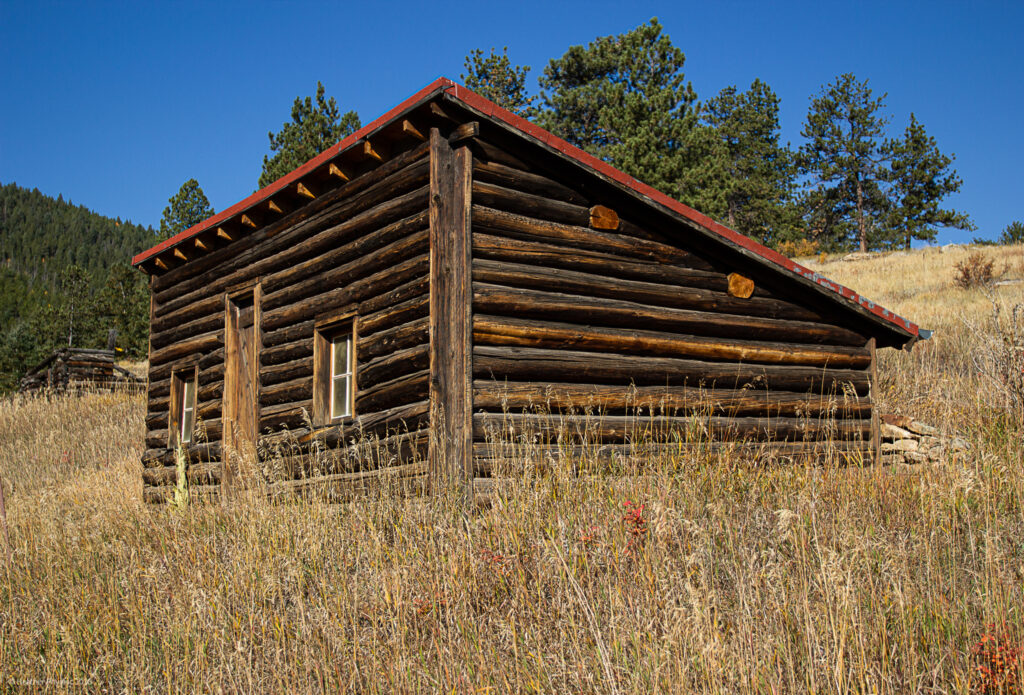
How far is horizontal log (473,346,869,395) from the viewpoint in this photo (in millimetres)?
6922

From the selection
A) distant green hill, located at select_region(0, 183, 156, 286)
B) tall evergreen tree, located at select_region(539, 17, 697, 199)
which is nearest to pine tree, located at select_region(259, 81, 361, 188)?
tall evergreen tree, located at select_region(539, 17, 697, 199)

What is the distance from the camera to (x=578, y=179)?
779 centimetres

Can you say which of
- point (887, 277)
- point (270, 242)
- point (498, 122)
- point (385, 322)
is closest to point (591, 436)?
point (385, 322)

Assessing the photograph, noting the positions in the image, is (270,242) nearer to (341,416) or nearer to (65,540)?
(341,416)

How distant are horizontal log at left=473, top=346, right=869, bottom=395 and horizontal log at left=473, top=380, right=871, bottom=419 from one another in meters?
0.08

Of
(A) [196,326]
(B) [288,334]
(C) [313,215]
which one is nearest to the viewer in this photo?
(C) [313,215]

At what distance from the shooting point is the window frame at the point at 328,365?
825 centimetres

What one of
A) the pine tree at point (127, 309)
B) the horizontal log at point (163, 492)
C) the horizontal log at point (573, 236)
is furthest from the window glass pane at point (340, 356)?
the pine tree at point (127, 309)

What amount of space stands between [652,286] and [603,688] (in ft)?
18.0

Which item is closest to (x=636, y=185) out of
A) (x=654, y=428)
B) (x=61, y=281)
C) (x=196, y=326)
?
(x=654, y=428)

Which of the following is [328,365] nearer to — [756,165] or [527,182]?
[527,182]

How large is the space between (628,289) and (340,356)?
3104mm

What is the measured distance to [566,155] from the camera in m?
7.37

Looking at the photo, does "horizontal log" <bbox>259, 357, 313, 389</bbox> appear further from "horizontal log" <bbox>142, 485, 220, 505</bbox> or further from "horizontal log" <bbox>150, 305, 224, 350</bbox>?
"horizontal log" <bbox>142, 485, 220, 505</bbox>
